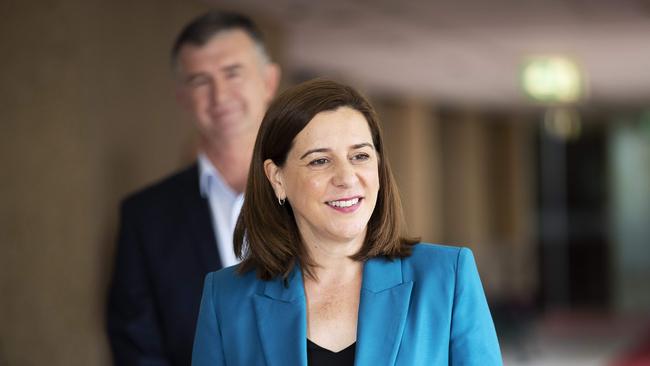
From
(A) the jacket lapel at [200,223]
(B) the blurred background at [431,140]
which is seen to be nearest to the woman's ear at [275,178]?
(B) the blurred background at [431,140]

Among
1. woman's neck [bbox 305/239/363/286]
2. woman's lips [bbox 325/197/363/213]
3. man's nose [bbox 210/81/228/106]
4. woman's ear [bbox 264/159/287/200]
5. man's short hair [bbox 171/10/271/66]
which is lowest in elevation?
woman's neck [bbox 305/239/363/286]

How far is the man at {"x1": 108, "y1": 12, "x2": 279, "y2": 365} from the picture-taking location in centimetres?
318

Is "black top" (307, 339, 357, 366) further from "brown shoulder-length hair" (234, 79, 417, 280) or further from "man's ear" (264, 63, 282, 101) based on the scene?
"man's ear" (264, 63, 282, 101)

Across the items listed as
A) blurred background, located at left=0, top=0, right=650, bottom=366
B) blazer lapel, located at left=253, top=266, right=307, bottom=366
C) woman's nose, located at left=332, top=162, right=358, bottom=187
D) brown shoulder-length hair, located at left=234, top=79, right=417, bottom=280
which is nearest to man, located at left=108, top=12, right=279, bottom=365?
blurred background, located at left=0, top=0, right=650, bottom=366

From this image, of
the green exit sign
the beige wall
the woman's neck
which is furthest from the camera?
the green exit sign

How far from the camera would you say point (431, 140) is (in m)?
18.0

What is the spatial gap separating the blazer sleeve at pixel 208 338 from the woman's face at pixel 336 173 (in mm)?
331

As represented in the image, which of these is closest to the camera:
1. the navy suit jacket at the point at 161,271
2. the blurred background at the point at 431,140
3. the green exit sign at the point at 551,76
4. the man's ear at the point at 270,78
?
the navy suit jacket at the point at 161,271

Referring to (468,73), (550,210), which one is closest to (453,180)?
(550,210)

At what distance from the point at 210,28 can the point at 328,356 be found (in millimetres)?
1445

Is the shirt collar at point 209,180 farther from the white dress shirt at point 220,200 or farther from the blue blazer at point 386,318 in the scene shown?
the blue blazer at point 386,318

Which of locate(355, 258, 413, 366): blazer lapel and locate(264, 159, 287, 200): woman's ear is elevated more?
locate(264, 159, 287, 200): woman's ear

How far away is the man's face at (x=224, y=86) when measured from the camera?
128 inches

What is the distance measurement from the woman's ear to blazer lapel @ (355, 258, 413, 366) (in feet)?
0.85
